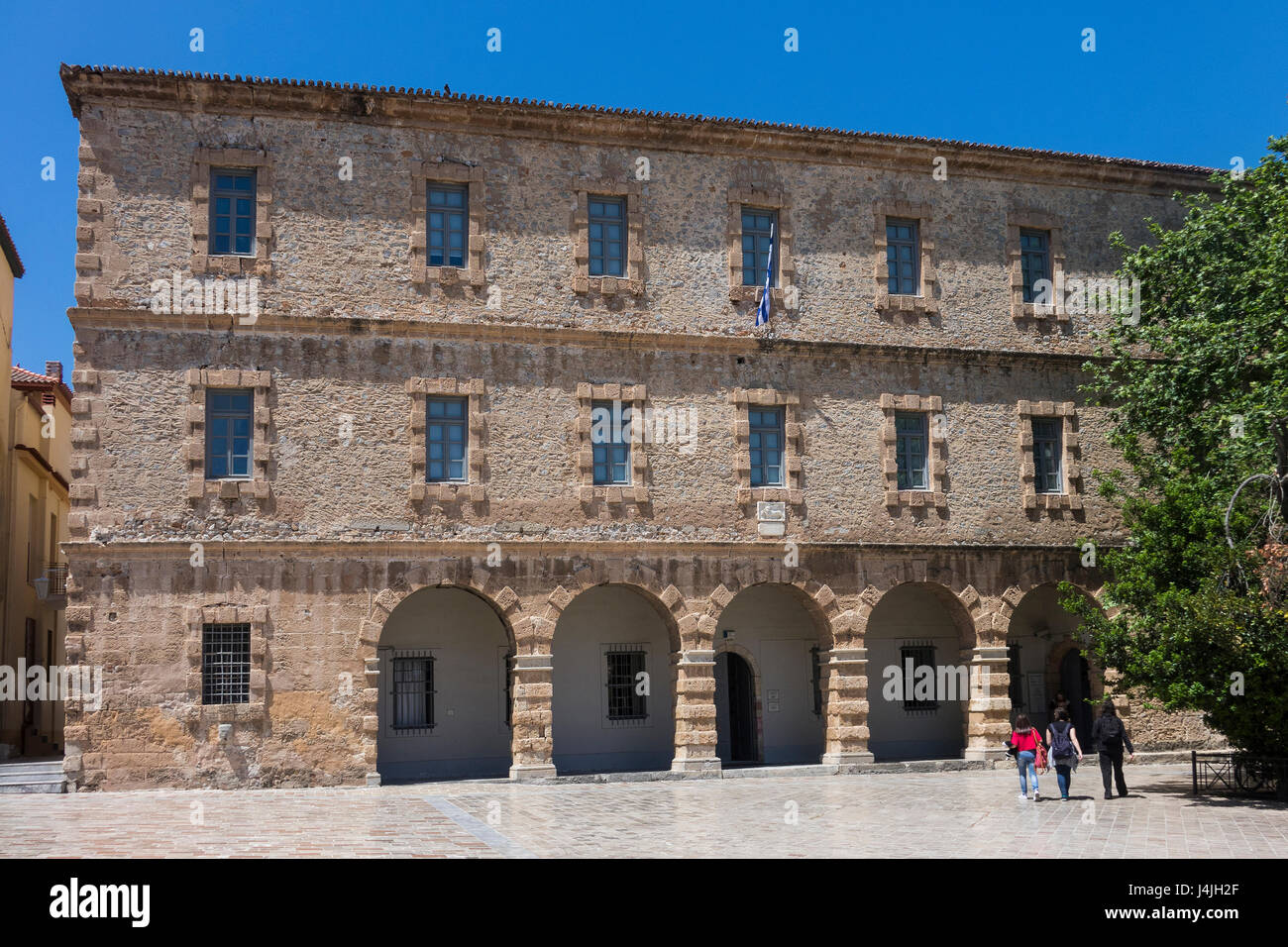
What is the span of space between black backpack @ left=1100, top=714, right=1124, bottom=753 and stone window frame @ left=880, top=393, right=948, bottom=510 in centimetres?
704

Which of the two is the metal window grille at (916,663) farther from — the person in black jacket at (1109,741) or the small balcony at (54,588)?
the small balcony at (54,588)

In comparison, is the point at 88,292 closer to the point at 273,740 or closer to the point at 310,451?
the point at 310,451

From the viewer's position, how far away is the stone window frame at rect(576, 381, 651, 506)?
23391 millimetres

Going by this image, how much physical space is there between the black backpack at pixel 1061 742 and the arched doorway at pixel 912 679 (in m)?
8.05

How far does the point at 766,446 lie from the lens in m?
24.6

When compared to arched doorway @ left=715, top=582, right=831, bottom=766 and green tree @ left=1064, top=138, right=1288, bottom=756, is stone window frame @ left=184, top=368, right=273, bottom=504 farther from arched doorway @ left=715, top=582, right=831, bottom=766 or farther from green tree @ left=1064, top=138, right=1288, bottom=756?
green tree @ left=1064, top=138, right=1288, bottom=756

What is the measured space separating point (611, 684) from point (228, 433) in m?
8.88

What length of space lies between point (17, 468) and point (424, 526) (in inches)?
515

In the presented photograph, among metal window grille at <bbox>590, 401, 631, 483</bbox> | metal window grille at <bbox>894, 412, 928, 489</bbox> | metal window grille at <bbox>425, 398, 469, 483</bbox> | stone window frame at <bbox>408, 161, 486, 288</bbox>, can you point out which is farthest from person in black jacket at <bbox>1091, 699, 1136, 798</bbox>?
stone window frame at <bbox>408, 161, 486, 288</bbox>

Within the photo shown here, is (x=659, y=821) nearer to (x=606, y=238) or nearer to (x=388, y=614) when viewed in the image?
(x=388, y=614)

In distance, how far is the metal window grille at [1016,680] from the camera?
91.7 ft

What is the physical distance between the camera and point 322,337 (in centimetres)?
2241

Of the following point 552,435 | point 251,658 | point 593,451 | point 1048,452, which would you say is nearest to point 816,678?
point 1048,452

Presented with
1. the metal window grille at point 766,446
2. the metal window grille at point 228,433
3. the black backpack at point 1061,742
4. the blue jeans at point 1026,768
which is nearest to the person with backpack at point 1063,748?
the black backpack at point 1061,742
